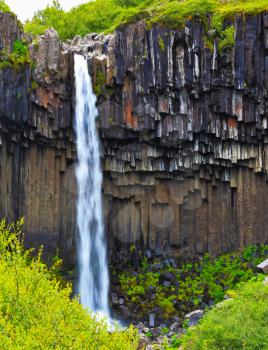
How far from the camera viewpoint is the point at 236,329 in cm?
1496

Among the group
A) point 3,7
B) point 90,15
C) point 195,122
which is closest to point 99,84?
point 195,122

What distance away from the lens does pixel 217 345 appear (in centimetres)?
1509

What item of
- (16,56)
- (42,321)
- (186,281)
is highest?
(16,56)

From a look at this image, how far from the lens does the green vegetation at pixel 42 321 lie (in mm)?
11109

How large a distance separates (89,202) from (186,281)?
22.2 ft

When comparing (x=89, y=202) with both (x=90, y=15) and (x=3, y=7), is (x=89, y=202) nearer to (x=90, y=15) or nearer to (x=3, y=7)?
(x=3, y=7)

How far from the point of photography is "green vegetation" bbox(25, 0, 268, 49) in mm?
29250

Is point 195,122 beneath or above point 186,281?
above

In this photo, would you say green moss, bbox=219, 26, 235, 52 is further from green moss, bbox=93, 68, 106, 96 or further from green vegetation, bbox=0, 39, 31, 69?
green vegetation, bbox=0, 39, 31, 69

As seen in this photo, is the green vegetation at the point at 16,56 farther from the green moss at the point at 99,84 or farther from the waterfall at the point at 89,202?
the green moss at the point at 99,84

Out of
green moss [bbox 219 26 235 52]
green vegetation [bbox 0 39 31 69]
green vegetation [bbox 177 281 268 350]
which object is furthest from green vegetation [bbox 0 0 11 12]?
green vegetation [bbox 177 281 268 350]

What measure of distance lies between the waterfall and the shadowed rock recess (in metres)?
0.44

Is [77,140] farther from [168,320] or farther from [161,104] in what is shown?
[168,320]

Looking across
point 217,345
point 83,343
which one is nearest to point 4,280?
point 83,343
